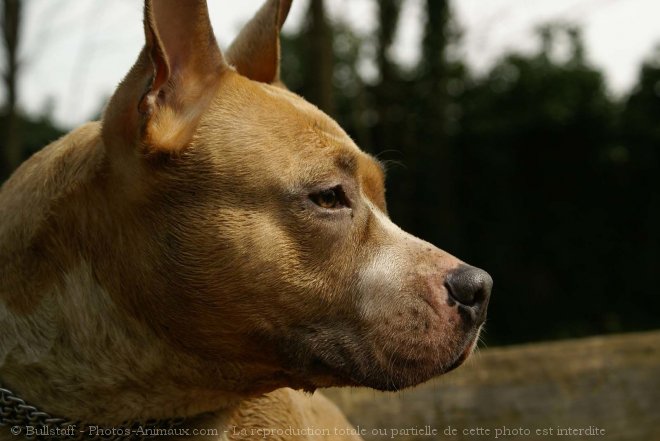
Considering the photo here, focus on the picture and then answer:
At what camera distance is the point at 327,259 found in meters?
2.44

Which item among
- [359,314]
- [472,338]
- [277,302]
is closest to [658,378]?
[472,338]

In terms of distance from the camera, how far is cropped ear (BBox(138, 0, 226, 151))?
230 cm

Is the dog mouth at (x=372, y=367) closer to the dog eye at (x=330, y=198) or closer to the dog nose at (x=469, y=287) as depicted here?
the dog nose at (x=469, y=287)

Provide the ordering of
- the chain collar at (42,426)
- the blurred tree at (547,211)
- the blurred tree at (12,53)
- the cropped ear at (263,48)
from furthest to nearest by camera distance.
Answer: the blurred tree at (547,211), the blurred tree at (12,53), the cropped ear at (263,48), the chain collar at (42,426)

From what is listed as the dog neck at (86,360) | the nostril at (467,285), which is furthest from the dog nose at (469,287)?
the dog neck at (86,360)

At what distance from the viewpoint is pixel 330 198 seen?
251 centimetres

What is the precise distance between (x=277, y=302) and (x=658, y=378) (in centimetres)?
207

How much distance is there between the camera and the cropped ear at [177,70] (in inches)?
90.7

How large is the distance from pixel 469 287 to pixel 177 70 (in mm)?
1052

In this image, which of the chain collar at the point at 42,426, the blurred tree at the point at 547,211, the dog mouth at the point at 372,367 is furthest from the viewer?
the blurred tree at the point at 547,211

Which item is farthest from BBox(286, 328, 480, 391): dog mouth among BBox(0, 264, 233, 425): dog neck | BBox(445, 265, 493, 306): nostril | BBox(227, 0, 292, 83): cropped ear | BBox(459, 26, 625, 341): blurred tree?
BBox(459, 26, 625, 341): blurred tree

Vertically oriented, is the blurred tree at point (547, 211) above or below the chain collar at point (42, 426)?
below

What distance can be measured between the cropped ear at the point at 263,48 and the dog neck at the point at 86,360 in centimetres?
110

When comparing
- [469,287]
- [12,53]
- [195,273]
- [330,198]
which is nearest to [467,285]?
[469,287]
